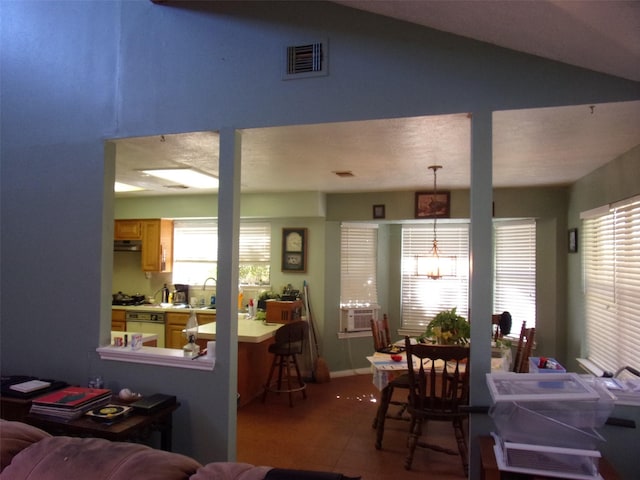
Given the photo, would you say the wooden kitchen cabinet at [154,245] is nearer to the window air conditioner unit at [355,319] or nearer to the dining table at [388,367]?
the window air conditioner unit at [355,319]

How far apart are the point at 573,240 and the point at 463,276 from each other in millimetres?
1544

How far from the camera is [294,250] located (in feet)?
18.1

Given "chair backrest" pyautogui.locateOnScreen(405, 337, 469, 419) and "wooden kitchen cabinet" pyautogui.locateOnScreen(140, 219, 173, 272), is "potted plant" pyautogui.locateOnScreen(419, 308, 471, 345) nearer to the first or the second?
"chair backrest" pyautogui.locateOnScreen(405, 337, 469, 419)

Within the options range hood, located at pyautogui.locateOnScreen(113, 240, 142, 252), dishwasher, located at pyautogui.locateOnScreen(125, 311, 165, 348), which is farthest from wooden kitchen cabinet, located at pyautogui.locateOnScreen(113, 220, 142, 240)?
dishwasher, located at pyautogui.locateOnScreen(125, 311, 165, 348)

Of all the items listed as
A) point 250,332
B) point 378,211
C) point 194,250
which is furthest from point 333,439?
point 194,250

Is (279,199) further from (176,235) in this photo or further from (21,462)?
(21,462)

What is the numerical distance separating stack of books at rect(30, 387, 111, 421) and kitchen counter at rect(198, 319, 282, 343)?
5.32ft

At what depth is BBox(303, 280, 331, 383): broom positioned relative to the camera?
203 inches

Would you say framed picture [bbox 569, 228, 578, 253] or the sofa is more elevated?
framed picture [bbox 569, 228, 578, 253]

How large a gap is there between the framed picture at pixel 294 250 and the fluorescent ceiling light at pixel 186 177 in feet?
3.97

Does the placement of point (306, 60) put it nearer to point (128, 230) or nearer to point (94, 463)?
point (94, 463)

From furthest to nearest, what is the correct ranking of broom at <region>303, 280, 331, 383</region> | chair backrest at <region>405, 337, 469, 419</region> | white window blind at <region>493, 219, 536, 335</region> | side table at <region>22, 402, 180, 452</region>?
broom at <region>303, 280, 331, 383</region>
white window blind at <region>493, 219, 536, 335</region>
chair backrest at <region>405, 337, 469, 419</region>
side table at <region>22, 402, 180, 452</region>

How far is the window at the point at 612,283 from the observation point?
288 centimetres

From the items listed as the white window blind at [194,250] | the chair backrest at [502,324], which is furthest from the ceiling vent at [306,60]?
the white window blind at [194,250]
